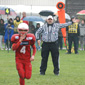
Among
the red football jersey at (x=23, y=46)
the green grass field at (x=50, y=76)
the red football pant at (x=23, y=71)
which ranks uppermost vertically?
the red football jersey at (x=23, y=46)

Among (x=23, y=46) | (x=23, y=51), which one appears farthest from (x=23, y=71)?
(x=23, y=46)

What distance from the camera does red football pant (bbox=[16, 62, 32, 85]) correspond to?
33.4 feet

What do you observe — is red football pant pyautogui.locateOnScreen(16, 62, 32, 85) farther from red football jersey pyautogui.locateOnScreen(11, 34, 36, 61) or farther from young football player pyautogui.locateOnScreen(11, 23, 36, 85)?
red football jersey pyautogui.locateOnScreen(11, 34, 36, 61)

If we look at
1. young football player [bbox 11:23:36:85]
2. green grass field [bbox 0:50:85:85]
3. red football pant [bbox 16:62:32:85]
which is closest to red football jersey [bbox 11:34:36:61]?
young football player [bbox 11:23:36:85]

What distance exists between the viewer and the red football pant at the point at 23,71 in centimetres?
1018

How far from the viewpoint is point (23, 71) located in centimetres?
1027

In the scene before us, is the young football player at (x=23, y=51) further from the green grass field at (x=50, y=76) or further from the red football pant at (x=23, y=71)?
the green grass field at (x=50, y=76)

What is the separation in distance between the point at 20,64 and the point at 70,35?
13.3 meters

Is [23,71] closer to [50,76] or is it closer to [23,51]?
[23,51]

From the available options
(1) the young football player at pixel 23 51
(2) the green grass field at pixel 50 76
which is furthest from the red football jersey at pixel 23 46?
(2) the green grass field at pixel 50 76

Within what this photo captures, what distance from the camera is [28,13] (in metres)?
36.4

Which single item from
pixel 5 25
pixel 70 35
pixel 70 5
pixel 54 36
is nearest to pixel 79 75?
pixel 54 36

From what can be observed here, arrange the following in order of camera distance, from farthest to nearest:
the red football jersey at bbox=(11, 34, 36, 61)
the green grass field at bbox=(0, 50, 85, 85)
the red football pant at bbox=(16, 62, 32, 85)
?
the green grass field at bbox=(0, 50, 85, 85)
the red football jersey at bbox=(11, 34, 36, 61)
the red football pant at bbox=(16, 62, 32, 85)

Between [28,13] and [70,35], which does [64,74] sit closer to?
[70,35]
